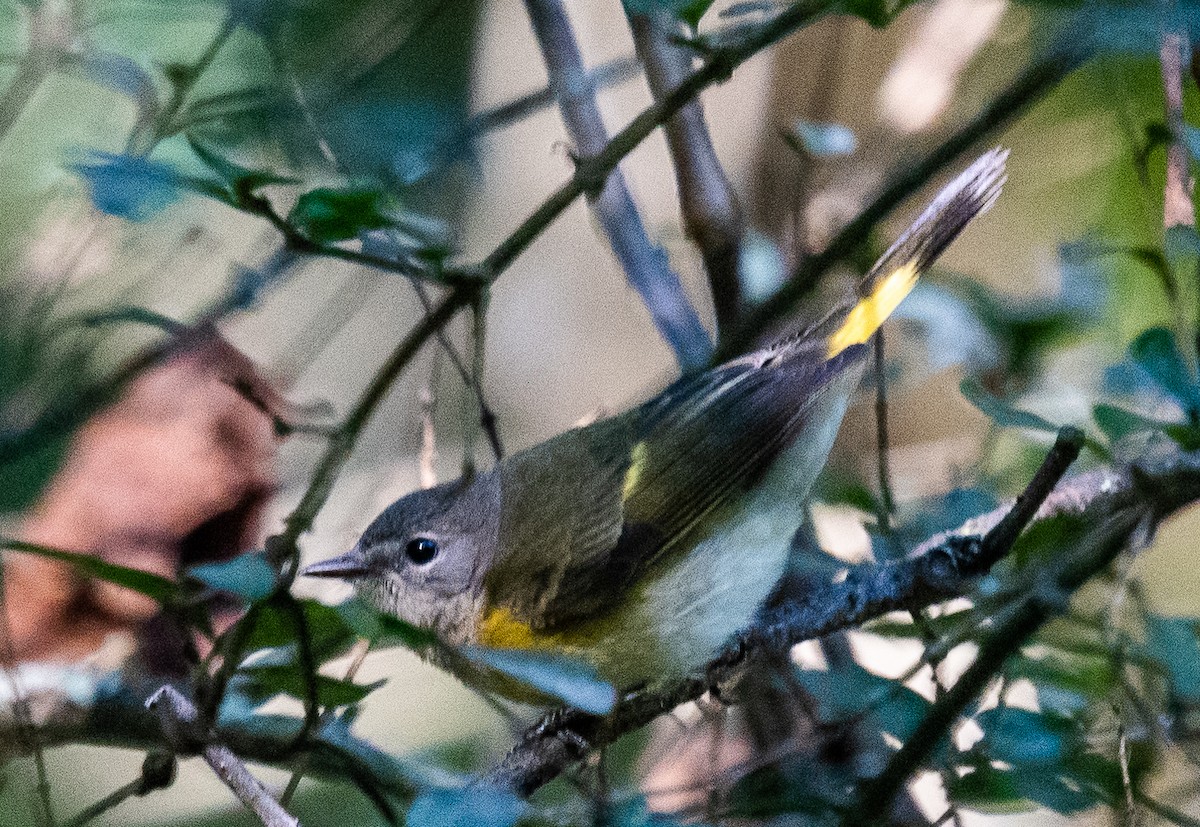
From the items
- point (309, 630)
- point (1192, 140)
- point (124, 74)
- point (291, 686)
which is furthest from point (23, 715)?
point (1192, 140)

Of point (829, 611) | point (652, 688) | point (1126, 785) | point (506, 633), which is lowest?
point (1126, 785)

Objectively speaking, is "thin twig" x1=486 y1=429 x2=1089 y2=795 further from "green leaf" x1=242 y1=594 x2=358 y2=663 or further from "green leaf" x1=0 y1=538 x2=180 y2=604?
"green leaf" x1=0 y1=538 x2=180 y2=604

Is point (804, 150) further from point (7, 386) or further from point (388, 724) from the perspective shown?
point (388, 724)

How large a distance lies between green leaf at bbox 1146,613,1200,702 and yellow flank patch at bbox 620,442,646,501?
0.54 meters

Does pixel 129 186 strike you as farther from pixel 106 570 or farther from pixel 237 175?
pixel 106 570

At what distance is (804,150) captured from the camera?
1.39 meters

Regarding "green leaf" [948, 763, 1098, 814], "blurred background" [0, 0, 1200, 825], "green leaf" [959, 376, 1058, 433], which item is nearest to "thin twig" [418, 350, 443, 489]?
"blurred background" [0, 0, 1200, 825]

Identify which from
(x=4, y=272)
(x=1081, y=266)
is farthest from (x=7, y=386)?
(x=1081, y=266)

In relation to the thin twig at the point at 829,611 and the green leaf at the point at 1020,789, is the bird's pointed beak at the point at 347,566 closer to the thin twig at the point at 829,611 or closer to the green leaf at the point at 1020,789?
the thin twig at the point at 829,611

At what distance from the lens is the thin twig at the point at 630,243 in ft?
5.01

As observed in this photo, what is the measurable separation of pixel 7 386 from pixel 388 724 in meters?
1.05

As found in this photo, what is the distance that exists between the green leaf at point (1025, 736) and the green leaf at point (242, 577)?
23.3 inches

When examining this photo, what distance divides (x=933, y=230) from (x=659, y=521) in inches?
16.4

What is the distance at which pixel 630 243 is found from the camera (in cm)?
160
